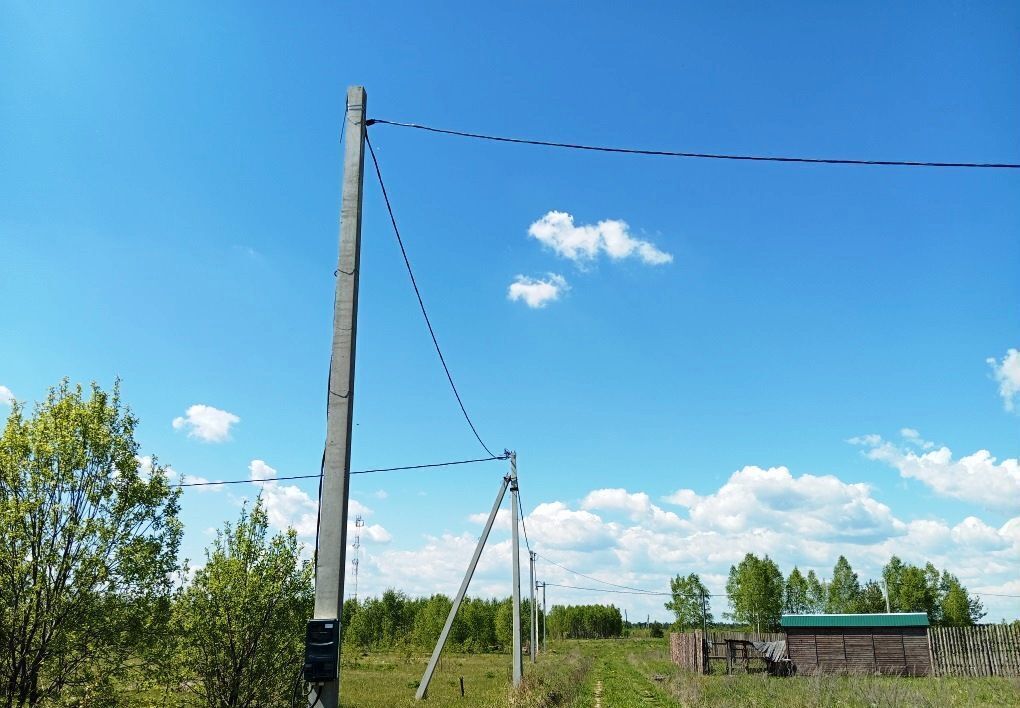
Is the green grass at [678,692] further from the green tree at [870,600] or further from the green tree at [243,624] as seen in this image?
the green tree at [870,600]

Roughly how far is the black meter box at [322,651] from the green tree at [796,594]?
94725 mm

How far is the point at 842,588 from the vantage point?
82938 mm

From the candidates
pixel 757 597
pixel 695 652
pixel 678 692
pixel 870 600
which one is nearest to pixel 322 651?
pixel 678 692

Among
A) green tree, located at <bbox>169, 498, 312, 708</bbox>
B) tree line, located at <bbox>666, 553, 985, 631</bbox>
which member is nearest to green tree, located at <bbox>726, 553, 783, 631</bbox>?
tree line, located at <bbox>666, 553, 985, 631</bbox>

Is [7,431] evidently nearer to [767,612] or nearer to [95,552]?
[95,552]

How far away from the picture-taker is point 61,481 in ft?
40.7

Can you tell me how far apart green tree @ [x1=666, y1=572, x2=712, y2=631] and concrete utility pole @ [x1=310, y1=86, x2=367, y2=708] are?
8158cm

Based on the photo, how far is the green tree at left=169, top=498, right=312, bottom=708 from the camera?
12.1 m

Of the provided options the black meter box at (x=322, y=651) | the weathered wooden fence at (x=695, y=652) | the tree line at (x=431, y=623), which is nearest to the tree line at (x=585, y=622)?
the tree line at (x=431, y=623)

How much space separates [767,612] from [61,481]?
70.7 meters

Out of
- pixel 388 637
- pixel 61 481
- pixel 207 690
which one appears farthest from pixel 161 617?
pixel 388 637

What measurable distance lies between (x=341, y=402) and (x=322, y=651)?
205 cm

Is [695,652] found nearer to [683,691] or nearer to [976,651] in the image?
[976,651]

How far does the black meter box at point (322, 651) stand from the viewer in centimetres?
538
